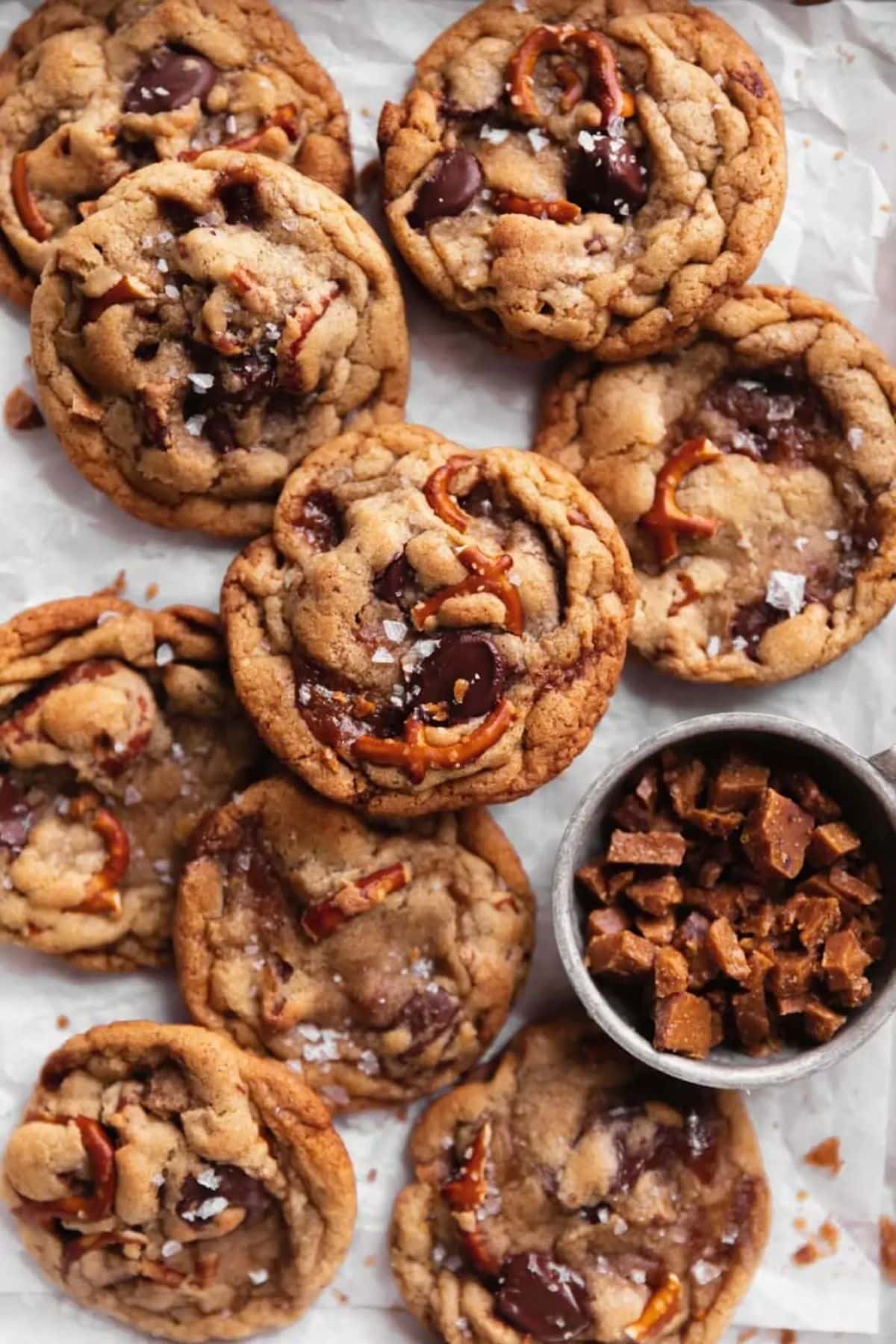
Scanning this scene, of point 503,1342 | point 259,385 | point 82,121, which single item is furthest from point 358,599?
point 503,1342

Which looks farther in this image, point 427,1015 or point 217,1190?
point 427,1015

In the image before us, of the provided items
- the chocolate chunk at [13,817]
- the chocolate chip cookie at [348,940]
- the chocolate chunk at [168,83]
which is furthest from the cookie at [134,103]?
the chocolate chip cookie at [348,940]

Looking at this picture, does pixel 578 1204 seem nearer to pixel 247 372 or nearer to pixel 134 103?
pixel 247 372

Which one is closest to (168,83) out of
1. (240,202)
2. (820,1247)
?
(240,202)

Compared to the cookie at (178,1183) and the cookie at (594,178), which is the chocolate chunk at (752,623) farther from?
the cookie at (178,1183)

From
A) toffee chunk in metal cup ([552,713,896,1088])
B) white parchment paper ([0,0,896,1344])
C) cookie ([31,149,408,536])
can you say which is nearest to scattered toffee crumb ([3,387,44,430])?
white parchment paper ([0,0,896,1344])

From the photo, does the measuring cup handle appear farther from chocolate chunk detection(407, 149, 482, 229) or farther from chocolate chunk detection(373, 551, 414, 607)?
chocolate chunk detection(407, 149, 482, 229)

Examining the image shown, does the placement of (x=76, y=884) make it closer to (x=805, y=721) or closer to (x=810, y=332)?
(x=805, y=721)
